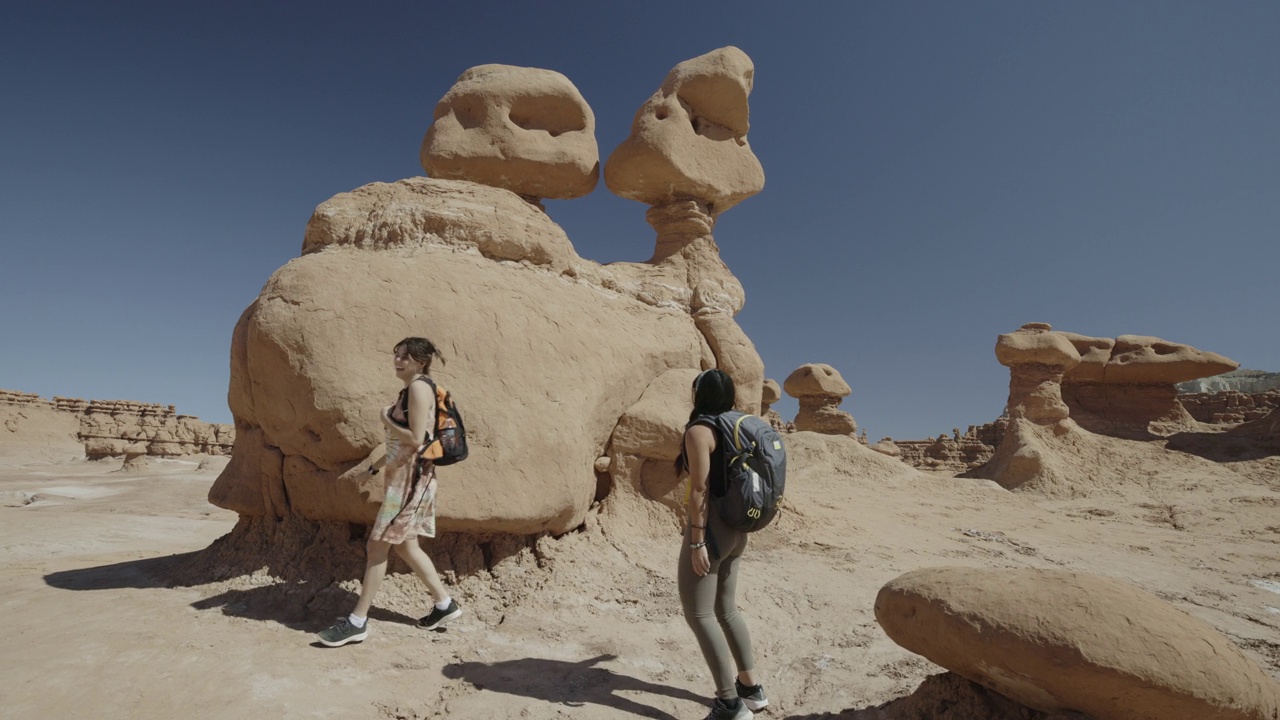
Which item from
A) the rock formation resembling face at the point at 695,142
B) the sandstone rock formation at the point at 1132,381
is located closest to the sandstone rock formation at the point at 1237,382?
the sandstone rock formation at the point at 1132,381

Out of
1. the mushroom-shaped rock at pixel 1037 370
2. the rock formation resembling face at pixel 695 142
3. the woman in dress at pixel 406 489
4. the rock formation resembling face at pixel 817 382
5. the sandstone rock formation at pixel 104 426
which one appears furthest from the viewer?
the sandstone rock formation at pixel 104 426

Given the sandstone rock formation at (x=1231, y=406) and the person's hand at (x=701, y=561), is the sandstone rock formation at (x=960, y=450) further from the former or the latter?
the person's hand at (x=701, y=561)

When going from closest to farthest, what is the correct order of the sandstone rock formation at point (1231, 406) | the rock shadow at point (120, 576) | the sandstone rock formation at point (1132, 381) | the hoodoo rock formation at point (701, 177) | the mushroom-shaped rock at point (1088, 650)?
the mushroom-shaped rock at point (1088, 650), the rock shadow at point (120, 576), the hoodoo rock formation at point (701, 177), the sandstone rock formation at point (1132, 381), the sandstone rock formation at point (1231, 406)

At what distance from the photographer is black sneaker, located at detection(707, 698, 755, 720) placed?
2.48 meters

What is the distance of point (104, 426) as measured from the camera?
25.5m

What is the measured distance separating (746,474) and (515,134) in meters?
4.60

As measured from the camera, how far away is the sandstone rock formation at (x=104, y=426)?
22808 millimetres

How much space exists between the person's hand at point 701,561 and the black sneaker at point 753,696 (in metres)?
0.57

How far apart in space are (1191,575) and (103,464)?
2484 cm

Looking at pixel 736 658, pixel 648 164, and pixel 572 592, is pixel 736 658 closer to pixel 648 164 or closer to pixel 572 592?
pixel 572 592

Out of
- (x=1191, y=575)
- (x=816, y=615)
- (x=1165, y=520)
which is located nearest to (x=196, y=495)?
(x=816, y=615)

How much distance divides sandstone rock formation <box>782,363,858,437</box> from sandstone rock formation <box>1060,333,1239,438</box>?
577 centimetres

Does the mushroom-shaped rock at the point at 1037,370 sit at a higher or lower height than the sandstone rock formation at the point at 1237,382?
lower

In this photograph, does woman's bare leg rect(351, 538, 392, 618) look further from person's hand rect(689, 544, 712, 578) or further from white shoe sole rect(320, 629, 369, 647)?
person's hand rect(689, 544, 712, 578)
